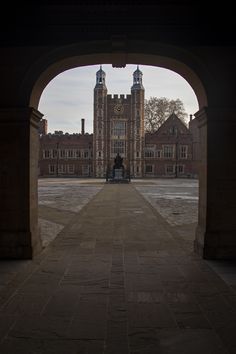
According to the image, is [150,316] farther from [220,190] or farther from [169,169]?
[169,169]

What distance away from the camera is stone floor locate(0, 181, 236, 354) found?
306 centimetres

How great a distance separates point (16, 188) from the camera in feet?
19.8

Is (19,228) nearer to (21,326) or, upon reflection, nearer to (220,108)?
(21,326)

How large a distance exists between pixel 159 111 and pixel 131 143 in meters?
8.31

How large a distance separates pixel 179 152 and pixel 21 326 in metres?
62.8

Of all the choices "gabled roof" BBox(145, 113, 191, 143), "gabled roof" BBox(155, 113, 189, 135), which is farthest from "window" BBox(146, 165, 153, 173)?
"gabled roof" BBox(155, 113, 189, 135)

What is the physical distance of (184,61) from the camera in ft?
19.7

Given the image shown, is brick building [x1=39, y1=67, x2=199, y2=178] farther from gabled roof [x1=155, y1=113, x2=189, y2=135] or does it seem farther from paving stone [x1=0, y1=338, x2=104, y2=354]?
paving stone [x1=0, y1=338, x2=104, y2=354]

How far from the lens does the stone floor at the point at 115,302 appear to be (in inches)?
120

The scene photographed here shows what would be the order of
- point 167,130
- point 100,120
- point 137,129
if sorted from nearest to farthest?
point 137,129 → point 167,130 → point 100,120

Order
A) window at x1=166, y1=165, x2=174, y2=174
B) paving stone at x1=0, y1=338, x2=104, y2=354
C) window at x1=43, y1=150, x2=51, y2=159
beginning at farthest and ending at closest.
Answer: window at x1=43, y1=150, x2=51, y2=159, window at x1=166, y1=165, x2=174, y2=174, paving stone at x1=0, y1=338, x2=104, y2=354

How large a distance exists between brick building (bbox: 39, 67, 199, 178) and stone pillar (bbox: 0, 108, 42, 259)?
56724 mm

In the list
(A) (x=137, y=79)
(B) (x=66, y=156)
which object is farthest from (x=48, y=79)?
(A) (x=137, y=79)

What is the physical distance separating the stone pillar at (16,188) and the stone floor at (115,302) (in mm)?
400
